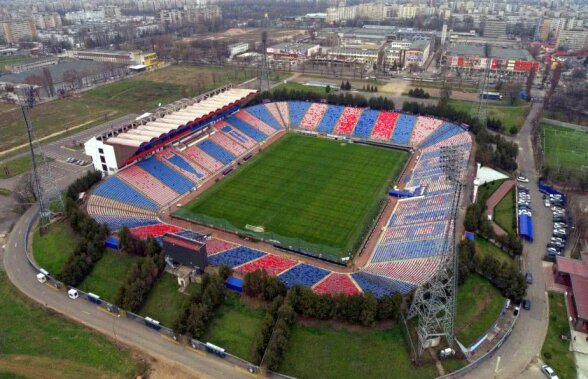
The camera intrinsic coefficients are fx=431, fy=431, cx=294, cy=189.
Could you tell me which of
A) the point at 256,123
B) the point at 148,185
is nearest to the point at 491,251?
the point at 148,185

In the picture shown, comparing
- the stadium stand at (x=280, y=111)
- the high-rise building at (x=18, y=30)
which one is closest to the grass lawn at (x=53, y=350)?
the stadium stand at (x=280, y=111)

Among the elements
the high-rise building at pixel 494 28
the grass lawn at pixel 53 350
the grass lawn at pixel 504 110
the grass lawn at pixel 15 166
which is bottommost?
the grass lawn at pixel 53 350

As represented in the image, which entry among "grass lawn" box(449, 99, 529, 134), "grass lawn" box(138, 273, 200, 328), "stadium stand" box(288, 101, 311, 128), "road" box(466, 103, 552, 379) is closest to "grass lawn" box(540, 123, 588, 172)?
"grass lawn" box(449, 99, 529, 134)

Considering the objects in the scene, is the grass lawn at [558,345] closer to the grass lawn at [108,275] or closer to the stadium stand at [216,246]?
the stadium stand at [216,246]

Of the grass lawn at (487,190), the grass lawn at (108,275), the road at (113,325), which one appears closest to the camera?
the road at (113,325)

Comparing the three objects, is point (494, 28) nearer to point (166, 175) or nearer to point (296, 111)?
point (296, 111)

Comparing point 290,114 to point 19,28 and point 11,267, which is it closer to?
point 11,267

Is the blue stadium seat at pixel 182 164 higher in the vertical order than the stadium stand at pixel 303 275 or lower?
higher
